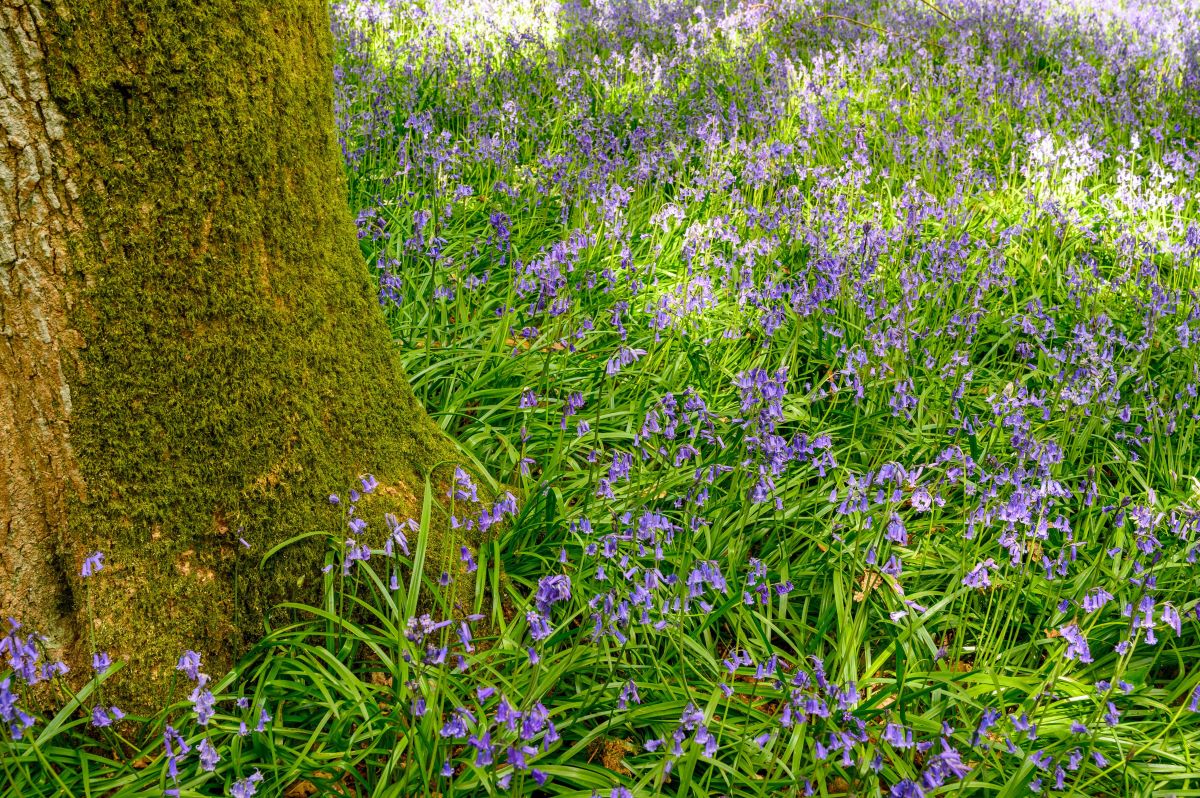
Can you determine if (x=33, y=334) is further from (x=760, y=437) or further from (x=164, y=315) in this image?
(x=760, y=437)

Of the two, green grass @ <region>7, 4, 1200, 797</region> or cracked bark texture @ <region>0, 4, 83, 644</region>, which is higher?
cracked bark texture @ <region>0, 4, 83, 644</region>

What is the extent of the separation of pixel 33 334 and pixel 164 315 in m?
0.24

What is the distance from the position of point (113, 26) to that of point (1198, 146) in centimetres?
595

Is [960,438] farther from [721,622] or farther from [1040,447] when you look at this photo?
[721,622]

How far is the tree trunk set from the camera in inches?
67.8

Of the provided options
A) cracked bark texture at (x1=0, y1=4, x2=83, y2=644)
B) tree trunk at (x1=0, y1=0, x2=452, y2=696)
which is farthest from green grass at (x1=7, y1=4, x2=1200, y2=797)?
cracked bark texture at (x1=0, y1=4, x2=83, y2=644)

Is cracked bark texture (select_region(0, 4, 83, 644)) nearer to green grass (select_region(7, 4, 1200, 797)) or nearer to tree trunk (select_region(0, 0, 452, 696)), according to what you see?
tree trunk (select_region(0, 0, 452, 696))

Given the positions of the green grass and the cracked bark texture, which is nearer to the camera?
the cracked bark texture

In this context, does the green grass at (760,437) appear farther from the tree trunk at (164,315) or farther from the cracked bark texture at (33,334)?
the cracked bark texture at (33,334)

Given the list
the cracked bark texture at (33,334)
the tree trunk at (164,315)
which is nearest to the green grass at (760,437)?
the tree trunk at (164,315)

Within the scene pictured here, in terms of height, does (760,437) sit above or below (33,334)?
below

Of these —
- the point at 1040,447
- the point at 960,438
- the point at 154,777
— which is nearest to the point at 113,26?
the point at 154,777

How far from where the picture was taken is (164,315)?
6.18 feet

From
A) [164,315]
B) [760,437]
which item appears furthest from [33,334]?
[760,437]
